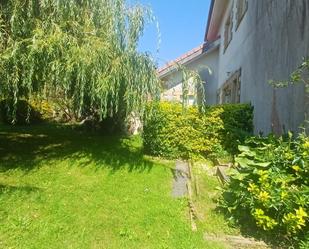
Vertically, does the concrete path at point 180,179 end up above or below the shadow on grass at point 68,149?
below

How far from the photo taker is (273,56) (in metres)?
8.29

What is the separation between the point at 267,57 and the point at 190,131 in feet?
8.22

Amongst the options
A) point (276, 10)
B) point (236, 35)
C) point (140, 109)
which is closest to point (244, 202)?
point (140, 109)

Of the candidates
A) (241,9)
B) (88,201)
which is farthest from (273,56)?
(241,9)

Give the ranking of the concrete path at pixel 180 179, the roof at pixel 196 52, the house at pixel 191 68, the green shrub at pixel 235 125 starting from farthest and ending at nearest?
the roof at pixel 196 52
the green shrub at pixel 235 125
the house at pixel 191 68
the concrete path at pixel 180 179

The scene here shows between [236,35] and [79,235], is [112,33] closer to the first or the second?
[79,235]

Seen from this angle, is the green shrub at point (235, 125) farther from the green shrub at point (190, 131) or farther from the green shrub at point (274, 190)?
the green shrub at point (274, 190)

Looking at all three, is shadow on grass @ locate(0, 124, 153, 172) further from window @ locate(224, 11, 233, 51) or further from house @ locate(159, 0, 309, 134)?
window @ locate(224, 11, 233, 51)

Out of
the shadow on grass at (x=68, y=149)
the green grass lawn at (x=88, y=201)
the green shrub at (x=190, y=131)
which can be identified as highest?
the green shrub at (x=190, y=131)

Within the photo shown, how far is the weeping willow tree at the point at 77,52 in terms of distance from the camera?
664 cm

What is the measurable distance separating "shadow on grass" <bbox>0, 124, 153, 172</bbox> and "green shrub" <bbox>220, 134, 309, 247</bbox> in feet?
10.0

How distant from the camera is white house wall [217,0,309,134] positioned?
6.55 metres

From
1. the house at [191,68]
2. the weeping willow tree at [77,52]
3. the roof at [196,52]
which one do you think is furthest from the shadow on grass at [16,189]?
the roof at [196,52]

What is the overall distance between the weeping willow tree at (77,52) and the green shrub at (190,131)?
1.94 m
